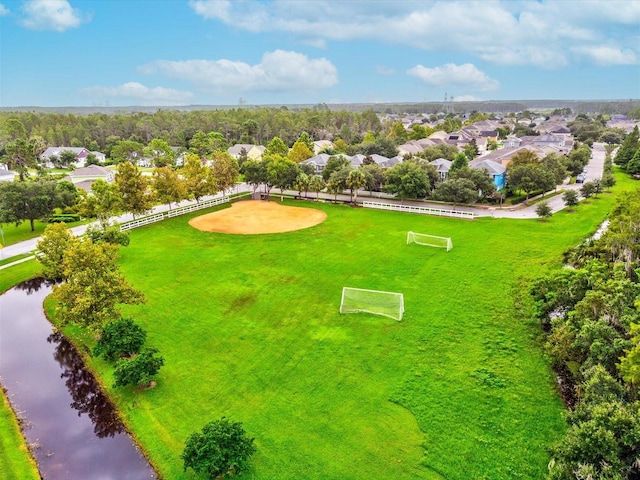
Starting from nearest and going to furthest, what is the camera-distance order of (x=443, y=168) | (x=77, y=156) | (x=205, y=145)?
1. (x=443, y=168)
2. (x=77, y=156)
3. (x=205, y=145)

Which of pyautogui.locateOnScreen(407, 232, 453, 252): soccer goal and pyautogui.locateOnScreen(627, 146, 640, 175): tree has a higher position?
pyautogui.locateOnScreen(627, 146, 640, 175): tree

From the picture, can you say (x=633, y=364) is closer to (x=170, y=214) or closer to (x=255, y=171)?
(x=170, y=214)

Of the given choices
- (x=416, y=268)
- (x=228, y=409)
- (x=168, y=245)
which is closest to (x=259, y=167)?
(x=168, y=245)

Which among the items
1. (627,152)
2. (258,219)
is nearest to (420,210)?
(258,219)

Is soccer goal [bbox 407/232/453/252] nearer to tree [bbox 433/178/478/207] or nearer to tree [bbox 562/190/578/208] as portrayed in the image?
tree [bbox 433/178/478/207]

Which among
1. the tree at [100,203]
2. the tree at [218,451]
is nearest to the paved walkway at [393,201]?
the tree at [100,203]

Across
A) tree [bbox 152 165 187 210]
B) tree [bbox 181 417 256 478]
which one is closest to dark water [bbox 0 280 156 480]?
tree [bbox 181 417 256 478]
